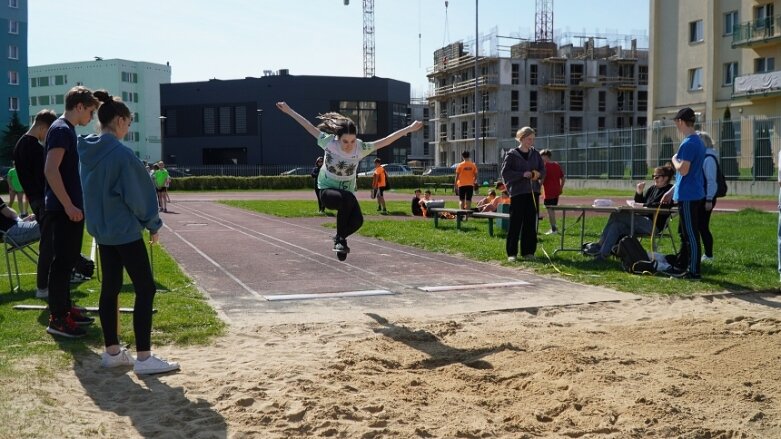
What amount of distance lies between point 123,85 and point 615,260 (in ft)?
324

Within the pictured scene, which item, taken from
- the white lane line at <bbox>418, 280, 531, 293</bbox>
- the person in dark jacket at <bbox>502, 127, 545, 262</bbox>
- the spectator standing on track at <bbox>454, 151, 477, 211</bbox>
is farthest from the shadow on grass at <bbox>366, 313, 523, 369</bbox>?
the spectator standing on track at <bbox>454, 151, 477, 211</bbox>

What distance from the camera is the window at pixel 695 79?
50.3 meters

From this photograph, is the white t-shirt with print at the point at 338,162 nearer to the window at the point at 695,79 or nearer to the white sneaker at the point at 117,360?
the white sneaker at the point at 117,360

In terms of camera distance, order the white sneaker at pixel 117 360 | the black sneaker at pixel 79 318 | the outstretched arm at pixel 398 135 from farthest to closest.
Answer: the outstretched arm at pixel 398 135 → the black sneaker at pixel 79 318 → the white sneaker at pixel 117 360

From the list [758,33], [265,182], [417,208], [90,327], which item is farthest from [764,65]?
[90,327]

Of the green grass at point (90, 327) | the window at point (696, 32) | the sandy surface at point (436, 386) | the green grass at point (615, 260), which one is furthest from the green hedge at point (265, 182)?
the sandy surface at point (436, 386)

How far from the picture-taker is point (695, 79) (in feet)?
167

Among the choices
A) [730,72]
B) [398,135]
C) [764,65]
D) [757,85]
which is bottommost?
[398,135]

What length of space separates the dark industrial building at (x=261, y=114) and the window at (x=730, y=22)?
3780 cm

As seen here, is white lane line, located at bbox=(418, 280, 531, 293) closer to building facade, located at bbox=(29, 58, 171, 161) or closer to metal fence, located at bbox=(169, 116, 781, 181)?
metal fence, located at bbox=(169, 116, 781, 181)

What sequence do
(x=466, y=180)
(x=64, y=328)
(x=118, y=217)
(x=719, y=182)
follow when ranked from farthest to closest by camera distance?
1. (x=466, y=180)
2. (x=719, y=182)
3. (x=64, y=328)
4. (x=118, y=217)

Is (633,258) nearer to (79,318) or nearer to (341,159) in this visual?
(341,159)

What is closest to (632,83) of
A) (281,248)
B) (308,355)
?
(281,248)

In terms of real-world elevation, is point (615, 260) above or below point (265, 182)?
below
